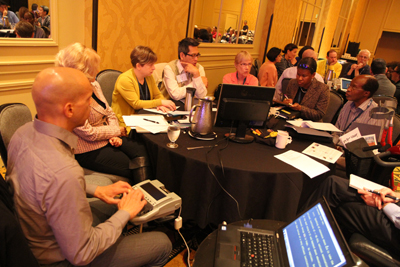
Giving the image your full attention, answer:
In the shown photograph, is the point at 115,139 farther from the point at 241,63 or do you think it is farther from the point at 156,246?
the point at 241,63

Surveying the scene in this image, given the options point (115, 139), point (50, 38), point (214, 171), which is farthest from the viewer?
point (50, 38)

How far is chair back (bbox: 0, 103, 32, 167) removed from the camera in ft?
4.26

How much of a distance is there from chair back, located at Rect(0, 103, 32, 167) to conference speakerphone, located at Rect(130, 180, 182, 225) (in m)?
0.69

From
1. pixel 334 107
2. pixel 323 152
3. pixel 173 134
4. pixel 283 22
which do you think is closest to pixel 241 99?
pixel 173 134

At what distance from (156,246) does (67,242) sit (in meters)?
0.42

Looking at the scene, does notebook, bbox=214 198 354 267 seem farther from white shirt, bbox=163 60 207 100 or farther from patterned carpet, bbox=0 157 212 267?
white shirt, bbox=163 60 207 100

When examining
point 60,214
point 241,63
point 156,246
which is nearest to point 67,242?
point 60,214

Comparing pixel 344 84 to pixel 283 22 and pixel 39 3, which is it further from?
pixel 39 3

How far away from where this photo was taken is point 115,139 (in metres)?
2.02

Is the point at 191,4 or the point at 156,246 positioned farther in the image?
the point at 191,4

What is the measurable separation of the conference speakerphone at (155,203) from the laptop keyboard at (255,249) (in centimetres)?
39

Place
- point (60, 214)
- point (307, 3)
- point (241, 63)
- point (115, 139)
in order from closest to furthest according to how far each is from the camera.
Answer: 1. point (60, 214)
2. point (115, 139)
3. point (241, 63)
4. point (307, 3)

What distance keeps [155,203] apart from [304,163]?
941 mm

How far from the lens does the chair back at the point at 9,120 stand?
4.26 ft
